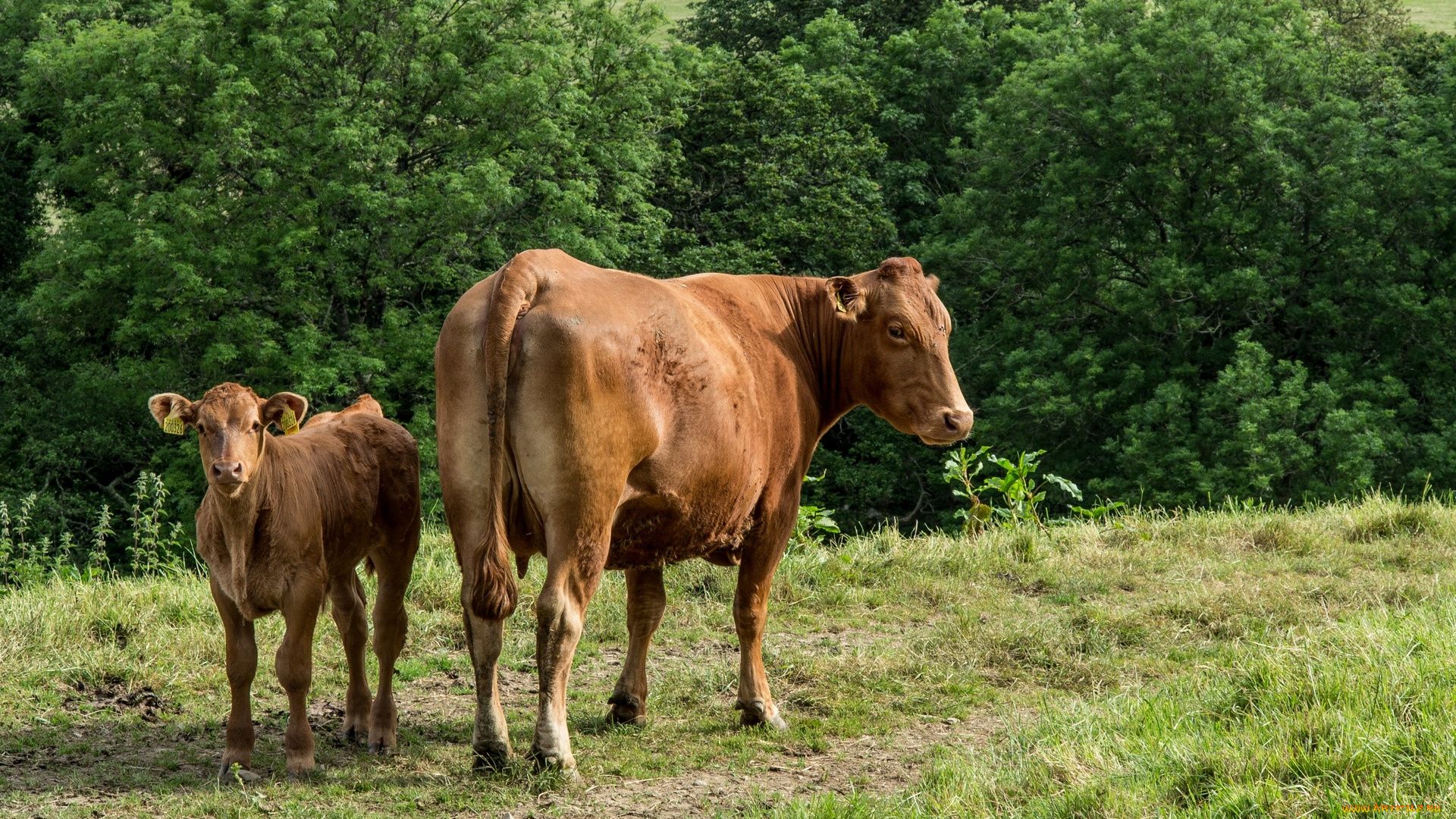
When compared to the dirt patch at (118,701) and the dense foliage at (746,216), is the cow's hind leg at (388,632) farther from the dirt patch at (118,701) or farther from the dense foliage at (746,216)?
the dense foliage at (746,216)

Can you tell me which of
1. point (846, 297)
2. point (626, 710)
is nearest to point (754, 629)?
point (626, 710)

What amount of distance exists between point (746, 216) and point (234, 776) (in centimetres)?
2624

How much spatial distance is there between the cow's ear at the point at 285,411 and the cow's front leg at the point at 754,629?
2.20 metres

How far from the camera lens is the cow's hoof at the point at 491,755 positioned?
528 centimetres

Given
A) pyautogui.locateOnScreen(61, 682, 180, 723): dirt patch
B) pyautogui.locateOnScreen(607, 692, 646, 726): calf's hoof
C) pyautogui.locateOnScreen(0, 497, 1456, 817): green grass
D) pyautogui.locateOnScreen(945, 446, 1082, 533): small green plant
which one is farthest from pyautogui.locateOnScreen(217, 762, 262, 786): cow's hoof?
pyautogui.locateOnScreen(945, 446, 1082, 533): small green plant

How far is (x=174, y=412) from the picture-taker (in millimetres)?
5289

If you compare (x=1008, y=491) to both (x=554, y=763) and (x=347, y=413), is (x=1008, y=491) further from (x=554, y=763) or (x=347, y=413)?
(x=554, y=763)

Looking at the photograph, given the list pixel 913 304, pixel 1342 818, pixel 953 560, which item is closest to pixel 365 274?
pixel 953 560

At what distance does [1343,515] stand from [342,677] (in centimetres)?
761

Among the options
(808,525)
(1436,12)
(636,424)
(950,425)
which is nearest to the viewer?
(636,424)

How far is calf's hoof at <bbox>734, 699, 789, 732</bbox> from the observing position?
6203 millimetres

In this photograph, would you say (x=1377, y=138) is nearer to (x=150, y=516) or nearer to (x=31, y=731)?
(x=150, y=516)

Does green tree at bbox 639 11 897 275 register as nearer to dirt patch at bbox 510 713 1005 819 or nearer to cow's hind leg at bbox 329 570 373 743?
cow's hind leg at bbox 329 570 373 743

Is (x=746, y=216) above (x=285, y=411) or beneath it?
above
